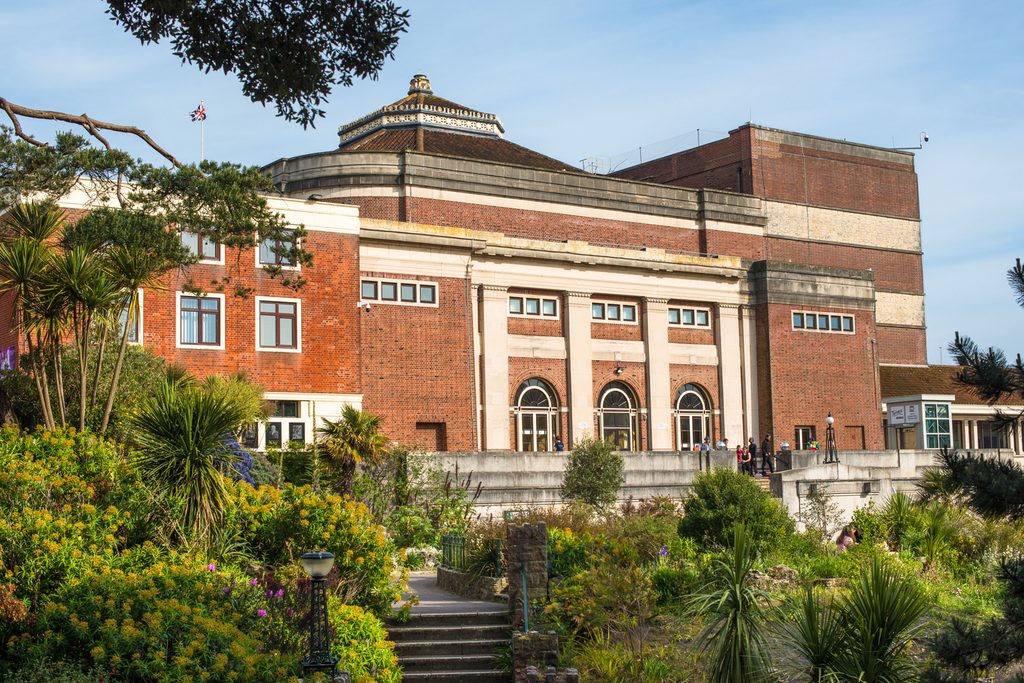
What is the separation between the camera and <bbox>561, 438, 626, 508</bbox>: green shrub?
113ft

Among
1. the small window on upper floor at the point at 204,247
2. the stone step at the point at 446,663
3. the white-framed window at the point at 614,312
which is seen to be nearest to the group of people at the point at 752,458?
the white-framed window at the point at 614,312

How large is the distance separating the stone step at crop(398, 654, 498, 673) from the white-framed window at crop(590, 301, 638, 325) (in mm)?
32014

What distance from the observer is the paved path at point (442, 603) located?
63.9 ft

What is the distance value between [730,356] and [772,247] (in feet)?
33.7

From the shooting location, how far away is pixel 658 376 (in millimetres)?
50250

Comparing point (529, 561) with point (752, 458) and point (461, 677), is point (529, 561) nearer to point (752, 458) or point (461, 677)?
point (461, 677)

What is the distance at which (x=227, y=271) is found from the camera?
38562 mm

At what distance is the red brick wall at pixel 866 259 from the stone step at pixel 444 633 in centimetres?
4465

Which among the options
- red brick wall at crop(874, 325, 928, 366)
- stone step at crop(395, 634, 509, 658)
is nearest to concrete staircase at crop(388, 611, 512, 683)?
stone step at crop(395, 634, 509, 658)

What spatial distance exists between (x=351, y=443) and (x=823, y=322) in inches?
1261

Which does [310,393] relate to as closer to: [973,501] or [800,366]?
[800,366]

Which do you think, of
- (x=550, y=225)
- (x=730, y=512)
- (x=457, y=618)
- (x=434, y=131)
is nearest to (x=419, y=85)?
(x=434, y=131)

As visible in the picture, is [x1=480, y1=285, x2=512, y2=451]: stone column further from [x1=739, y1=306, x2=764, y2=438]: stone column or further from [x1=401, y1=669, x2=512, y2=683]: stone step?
[x1=401, y1=669, x2=512, y2=683]: stone step

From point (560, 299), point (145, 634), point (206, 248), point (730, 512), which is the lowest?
point (145, 634)
